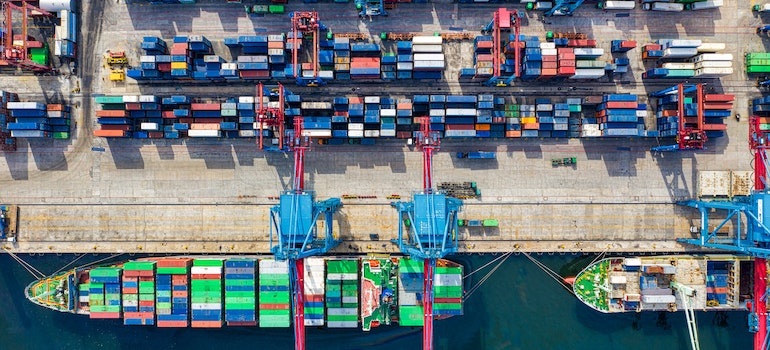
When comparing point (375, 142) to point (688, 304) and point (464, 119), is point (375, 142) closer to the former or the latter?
point (464, 119)

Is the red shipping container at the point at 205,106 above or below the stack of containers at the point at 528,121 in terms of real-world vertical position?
above

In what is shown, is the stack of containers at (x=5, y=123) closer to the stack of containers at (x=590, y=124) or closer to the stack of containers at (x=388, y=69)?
the stack of containers at (x=388, y=69)

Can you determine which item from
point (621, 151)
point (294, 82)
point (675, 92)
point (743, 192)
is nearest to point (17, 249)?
point (294, 82)

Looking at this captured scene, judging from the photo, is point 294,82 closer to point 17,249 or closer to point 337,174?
point 337,174

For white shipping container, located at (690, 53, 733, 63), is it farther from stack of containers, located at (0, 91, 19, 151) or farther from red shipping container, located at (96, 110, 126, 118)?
stack of containers, located at (0, 91, 19, 151)

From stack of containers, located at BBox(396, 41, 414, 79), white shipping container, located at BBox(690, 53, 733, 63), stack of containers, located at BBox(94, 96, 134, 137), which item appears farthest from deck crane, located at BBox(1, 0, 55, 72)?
white shipping container, located at BBox(690, 53, 733, 63)

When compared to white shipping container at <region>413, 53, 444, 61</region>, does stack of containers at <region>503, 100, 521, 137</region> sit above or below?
below

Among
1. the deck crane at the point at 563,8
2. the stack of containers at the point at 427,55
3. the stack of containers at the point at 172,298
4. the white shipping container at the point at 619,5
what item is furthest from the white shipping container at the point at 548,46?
the stack of containers at the point at 172,298
